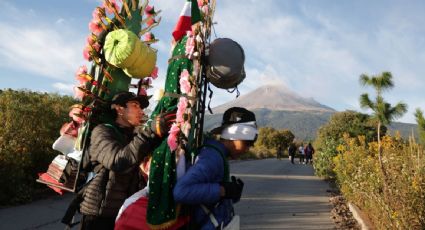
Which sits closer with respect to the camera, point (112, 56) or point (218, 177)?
point (218, 177)

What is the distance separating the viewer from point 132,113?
3121 mm

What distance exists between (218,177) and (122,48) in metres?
1.22

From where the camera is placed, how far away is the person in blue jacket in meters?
2.29

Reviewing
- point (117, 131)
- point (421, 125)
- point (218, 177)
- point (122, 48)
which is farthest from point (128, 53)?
point (421, 125)

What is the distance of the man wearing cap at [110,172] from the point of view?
2.76m

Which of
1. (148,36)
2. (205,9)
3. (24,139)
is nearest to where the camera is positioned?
(205,9)

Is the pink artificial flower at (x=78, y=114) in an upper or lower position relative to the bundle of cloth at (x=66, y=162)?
upper

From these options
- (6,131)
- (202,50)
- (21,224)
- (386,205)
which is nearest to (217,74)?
(202,50)

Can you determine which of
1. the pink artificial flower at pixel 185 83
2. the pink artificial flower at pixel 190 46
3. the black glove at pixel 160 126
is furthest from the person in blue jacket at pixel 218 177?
the pink artificial flower at pixel 190 46

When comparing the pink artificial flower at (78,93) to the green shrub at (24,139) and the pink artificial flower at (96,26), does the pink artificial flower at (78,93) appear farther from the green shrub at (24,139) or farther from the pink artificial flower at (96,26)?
the green shrub at (24,139)

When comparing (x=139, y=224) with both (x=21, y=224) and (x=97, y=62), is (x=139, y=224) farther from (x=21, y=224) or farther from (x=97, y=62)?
(x=21, y=224)

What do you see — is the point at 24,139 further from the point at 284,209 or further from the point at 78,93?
the point at 78,93

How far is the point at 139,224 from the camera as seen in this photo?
7.91ft

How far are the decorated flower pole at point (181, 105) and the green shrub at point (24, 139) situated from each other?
6.68 m
